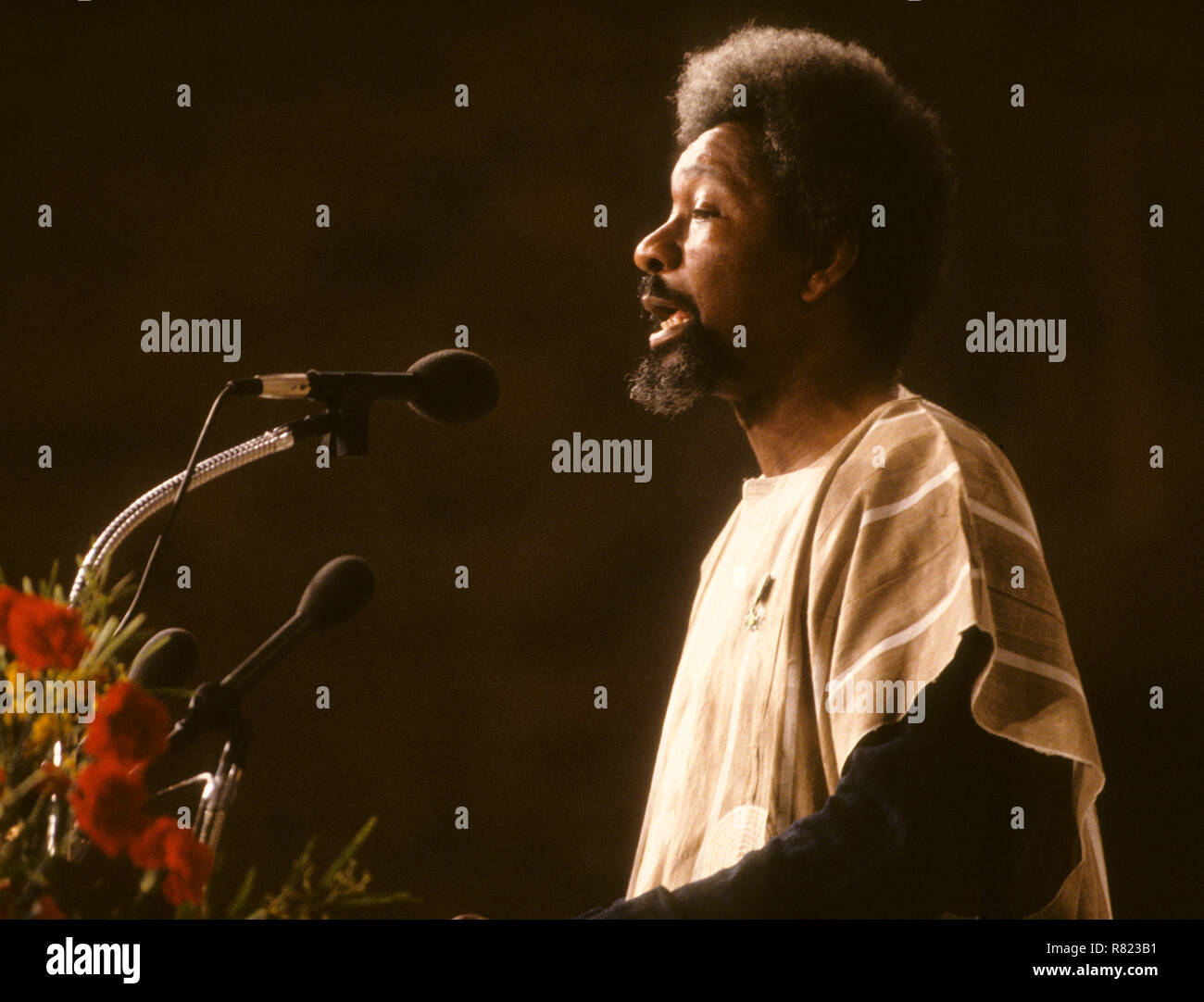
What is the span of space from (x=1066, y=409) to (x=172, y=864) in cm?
152

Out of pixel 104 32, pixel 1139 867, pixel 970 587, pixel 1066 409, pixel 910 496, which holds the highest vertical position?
pixel 104 32

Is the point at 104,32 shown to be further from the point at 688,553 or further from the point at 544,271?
the point at 688,553

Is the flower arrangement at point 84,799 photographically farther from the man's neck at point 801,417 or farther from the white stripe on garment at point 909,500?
the man's neck at point 801,417

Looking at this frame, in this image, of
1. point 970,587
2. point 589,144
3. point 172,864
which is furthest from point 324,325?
point 172,864

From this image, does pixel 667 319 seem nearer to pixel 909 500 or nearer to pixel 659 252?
pixel 659 252

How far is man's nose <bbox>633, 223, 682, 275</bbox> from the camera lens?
6.17 ft

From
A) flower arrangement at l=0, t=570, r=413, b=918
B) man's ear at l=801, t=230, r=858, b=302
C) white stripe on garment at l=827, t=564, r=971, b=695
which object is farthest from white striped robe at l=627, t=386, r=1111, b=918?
flower arrangement at l=0, t=570, r=413, b=918

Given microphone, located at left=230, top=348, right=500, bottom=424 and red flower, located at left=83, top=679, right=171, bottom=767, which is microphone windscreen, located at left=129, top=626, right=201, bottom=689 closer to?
microphone, located at left=230, top=348, right=500, bottom=424

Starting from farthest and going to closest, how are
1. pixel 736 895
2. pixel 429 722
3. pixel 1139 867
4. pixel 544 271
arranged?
1. pixel 544 271
2. pixel 429 722
3. pixel 1139 867
4. pixel 736 895

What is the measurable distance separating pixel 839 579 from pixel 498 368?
29.4 inches

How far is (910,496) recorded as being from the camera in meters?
1.53

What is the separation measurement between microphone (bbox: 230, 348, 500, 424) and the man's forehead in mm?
639

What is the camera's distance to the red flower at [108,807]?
0.80 metres

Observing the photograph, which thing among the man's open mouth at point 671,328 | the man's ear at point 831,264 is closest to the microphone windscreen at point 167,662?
the man's open mouth at point 671,328
